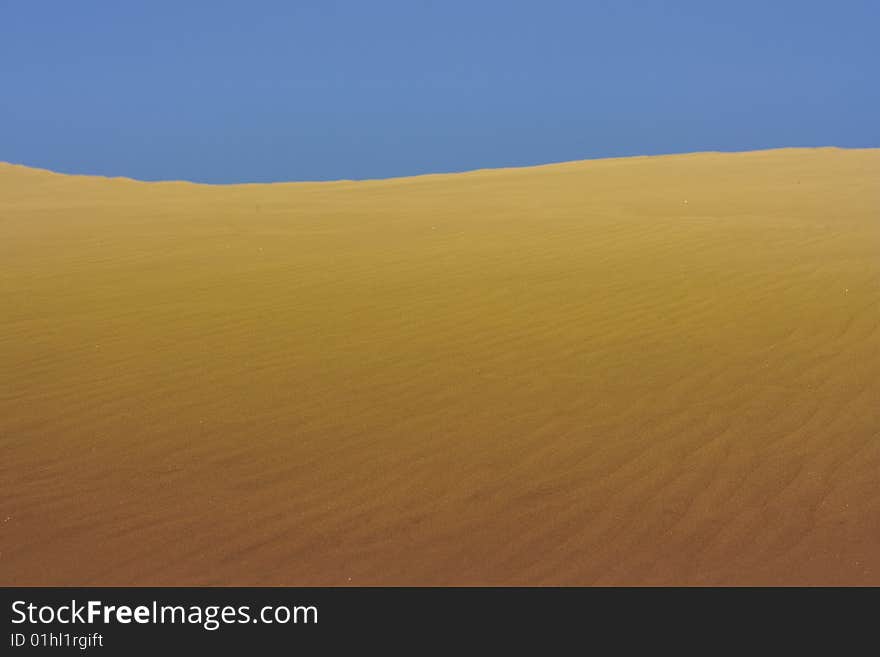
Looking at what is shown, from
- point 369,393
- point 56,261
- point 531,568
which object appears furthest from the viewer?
point 56,261

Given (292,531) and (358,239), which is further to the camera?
(358,239)

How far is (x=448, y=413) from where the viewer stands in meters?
5.84

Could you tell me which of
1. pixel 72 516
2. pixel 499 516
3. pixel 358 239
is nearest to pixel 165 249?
pixel 358 239

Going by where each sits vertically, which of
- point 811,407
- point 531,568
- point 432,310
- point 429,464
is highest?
point 432,310

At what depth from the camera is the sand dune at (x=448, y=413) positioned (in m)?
4.25

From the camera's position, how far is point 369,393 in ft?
20.4

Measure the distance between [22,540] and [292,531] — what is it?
4.24ft

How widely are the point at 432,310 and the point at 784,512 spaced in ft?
14.7

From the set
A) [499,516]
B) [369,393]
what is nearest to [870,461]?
[499,516]

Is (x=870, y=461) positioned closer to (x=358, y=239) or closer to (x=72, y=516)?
(x=72, y=516)

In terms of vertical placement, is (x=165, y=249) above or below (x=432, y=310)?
above

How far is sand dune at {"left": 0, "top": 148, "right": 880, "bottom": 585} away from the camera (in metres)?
4.25

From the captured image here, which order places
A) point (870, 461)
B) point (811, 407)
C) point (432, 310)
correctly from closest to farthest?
point (870, 461)
point (811, 407)
point (432, 310)

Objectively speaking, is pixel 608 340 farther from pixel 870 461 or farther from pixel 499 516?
pixel 499 516
